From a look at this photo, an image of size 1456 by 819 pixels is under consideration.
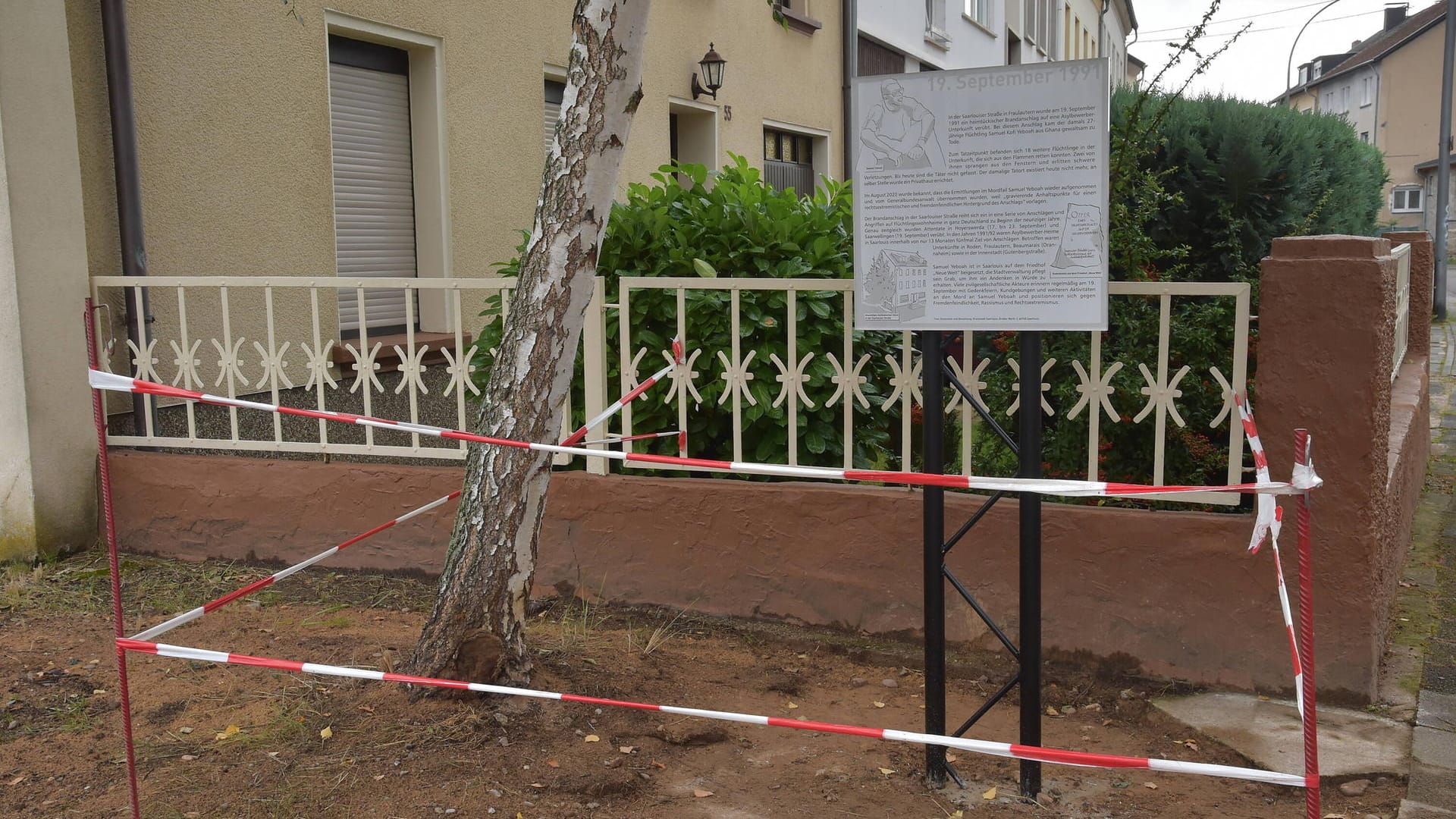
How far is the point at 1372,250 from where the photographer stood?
385 cm

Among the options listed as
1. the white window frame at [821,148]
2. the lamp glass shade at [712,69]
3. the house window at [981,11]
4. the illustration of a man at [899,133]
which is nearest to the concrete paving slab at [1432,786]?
the illustration of a man at [899,133]

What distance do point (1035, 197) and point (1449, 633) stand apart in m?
2.86

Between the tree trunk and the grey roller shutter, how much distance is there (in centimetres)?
387

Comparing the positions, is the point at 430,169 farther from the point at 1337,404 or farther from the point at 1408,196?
the point at 1408,196

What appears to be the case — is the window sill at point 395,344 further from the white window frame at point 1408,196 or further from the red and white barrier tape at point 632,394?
the white window frame at point 1408,196

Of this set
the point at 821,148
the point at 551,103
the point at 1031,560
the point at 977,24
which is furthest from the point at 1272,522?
the point at 977,24

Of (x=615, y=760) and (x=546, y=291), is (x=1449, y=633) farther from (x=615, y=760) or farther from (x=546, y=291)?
(x=546, y=291)

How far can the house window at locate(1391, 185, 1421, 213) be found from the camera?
57875 millimetres

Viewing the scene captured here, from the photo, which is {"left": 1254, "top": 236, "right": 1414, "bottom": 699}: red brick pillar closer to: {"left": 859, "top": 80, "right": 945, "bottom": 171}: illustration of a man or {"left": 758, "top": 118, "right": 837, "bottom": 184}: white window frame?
{"left": 859, "top": 80, "right": 945, "bottom": 171}: illustration of a man

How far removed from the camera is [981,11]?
72.8ft

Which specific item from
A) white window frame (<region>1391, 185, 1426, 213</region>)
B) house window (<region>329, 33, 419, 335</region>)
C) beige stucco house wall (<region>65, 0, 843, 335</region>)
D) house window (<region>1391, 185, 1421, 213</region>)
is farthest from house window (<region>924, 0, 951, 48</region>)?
house window (<region>1391, 185, 1421, 213</region>)

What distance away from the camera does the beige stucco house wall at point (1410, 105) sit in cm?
5322

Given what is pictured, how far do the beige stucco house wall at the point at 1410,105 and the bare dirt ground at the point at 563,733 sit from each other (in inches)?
2259

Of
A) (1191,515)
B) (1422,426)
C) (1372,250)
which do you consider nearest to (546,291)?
(1191,515)
